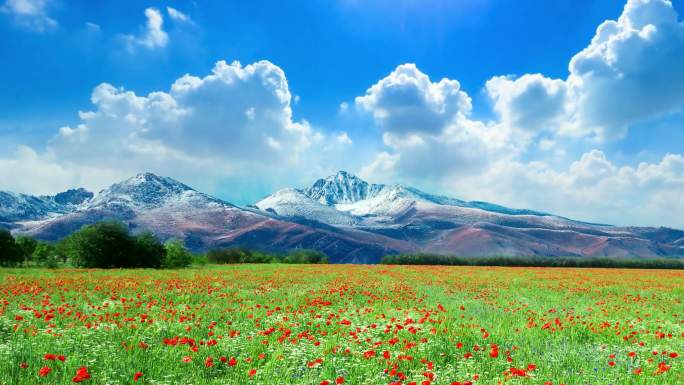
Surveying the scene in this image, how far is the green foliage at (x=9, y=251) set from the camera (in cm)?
5912

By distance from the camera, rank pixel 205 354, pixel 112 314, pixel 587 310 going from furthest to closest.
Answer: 1. pixel 587 310
2. pixel 112 314
3. pixel 205 354

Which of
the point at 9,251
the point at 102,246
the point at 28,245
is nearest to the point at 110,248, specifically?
the point at 102,246

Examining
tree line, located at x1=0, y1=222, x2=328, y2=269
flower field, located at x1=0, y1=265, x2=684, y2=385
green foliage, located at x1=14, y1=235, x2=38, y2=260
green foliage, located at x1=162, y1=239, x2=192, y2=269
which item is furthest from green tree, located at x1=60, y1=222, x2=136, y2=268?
flower field, located at x1=0, y1=265, x2=684, y2=385

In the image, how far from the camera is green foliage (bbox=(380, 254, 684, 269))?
90.8m

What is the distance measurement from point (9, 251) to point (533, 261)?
3667 inches

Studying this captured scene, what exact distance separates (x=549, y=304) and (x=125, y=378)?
18.6 m

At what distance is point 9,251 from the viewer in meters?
59.4

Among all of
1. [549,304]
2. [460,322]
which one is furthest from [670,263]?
[460,322]

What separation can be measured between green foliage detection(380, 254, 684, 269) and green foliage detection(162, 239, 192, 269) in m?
44.7

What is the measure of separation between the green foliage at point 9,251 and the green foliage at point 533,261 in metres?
65.0

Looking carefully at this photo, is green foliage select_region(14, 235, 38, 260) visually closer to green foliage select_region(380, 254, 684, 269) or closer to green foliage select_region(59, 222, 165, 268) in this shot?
green foliage select_region(59, 222, 165, 268)

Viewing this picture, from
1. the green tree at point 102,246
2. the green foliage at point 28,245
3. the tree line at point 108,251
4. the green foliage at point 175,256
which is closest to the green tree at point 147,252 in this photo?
the tree line at point 108,251

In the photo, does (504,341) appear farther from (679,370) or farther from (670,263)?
(670,263)

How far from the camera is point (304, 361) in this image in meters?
8.95
